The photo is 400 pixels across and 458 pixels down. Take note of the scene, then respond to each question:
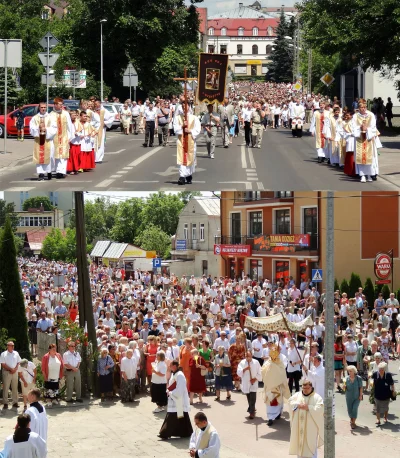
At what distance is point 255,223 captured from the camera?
34.0 m

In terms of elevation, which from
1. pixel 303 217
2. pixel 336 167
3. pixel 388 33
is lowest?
pixel 303 217

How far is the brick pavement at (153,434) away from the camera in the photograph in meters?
11.9

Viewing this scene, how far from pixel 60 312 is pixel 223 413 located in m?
9.85

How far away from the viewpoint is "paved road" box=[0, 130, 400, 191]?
17922 millimetres

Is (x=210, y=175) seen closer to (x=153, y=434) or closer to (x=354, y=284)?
(x=153, y=434)

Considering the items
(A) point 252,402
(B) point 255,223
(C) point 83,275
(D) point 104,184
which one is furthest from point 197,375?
(B) point 255,223

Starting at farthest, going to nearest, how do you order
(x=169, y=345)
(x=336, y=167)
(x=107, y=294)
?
1. (x=107, y=294)
2. (x=336, y=167)
3. (x=169, y=345)

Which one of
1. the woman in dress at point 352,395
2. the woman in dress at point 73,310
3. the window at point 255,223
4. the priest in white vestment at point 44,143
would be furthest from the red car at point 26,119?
the woman in dress at point 352,395

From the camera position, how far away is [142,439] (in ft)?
41.4

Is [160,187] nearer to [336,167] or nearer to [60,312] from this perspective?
[336,167]

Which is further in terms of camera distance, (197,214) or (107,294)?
(197,214)

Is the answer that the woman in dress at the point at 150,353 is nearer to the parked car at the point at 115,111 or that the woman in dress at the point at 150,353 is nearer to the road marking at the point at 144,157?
the road marking at the point at 144,157

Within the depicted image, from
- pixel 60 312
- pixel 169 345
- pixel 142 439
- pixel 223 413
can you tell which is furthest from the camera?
pixel 60 312

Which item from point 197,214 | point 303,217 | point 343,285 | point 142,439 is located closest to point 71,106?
point 197,214
